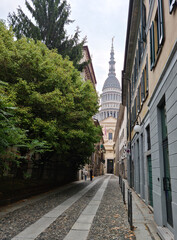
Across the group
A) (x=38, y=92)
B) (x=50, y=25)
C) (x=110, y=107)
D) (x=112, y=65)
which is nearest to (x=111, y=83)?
(x=110, y=107)

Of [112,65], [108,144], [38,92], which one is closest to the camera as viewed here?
[38,92]

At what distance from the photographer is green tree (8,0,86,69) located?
60.9 ft

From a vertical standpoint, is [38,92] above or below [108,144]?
below

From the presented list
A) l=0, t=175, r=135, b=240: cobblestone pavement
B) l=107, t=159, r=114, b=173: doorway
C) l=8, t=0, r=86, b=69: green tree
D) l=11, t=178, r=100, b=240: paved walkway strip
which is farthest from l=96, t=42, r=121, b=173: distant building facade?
l=11, t=178, r=100, b=240: paved walkway strip

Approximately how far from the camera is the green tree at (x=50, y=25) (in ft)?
60.9

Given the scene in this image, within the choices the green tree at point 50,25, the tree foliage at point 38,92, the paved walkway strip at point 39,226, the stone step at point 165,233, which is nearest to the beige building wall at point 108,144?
the green tree at point 50,25

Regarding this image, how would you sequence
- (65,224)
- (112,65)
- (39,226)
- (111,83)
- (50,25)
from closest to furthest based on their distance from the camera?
(39,226) < (65,224) < (50,25) < (111,83) < (112,65)

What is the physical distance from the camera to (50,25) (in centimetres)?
1900

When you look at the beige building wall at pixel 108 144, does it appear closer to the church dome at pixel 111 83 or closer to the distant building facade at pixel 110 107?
the distant building facade at pixel 110 107

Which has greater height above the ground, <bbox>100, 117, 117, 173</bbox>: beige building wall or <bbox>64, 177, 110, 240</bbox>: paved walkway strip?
<bbox>100, 117, 117, 173</bbox>: beige building wall

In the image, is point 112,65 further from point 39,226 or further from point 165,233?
point 165,233

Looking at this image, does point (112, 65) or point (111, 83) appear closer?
point (111, 83)

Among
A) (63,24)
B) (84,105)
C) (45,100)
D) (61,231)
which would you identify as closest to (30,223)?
(61,231)

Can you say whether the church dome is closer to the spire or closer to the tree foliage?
the spire
